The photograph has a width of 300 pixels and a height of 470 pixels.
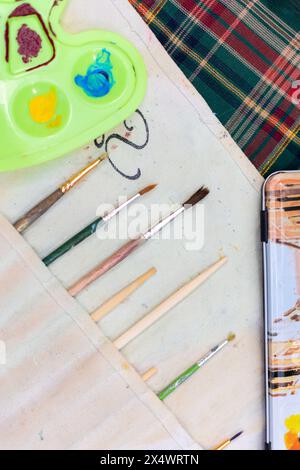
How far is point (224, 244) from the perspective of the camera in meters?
0.80

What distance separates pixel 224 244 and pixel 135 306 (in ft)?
0.50

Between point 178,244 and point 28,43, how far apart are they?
332mm

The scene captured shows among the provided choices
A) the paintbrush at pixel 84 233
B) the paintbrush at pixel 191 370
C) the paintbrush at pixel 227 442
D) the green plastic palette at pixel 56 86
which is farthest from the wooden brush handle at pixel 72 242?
the paintbrush at pixel 227 442

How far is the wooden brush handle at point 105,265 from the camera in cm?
75

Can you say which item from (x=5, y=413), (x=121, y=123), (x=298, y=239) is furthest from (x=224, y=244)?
(x=5, y=413)

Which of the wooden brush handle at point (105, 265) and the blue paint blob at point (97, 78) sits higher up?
the blue paint blob at point (97, 78)

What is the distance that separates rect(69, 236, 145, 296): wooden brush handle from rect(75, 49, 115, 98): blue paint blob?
20 centimetres

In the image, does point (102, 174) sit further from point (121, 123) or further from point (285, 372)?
point (285, 372)

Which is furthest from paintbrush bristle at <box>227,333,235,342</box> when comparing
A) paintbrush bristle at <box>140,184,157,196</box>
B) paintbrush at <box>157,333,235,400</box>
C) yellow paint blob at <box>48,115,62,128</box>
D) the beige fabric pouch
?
yellow paint blob at <box>48,115,62,128</box>

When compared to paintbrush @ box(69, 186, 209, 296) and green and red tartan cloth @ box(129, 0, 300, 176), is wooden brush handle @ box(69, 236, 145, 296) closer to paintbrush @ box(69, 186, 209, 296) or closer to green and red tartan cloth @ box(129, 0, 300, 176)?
paintbrush @ box(69, 186, 209, 296)

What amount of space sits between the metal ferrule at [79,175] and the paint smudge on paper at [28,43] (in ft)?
0.52

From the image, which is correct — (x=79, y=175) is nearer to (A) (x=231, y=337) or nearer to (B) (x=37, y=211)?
(B) (x=37, y=211)

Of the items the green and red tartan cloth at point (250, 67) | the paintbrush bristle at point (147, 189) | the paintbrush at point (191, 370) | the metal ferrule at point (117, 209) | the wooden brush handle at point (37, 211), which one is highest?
the green and red tartan cloth at point (250, 67)

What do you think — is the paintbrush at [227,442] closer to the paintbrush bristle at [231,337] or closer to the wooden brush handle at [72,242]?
the paintbrush bristle at [231,337]
